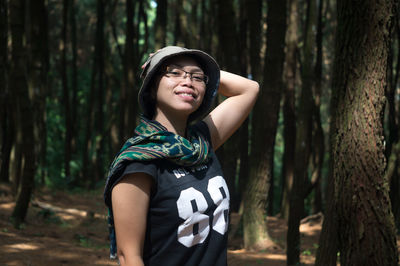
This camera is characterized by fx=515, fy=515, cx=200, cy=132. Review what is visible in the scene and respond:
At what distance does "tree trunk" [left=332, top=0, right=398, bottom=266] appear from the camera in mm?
2945

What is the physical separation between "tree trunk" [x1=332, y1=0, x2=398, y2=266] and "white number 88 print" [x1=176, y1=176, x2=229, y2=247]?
1.24 m

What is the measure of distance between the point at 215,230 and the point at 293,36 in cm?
607

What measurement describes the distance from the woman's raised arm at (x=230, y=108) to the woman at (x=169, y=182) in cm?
17

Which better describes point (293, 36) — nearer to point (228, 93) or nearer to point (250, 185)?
point (250, 185)

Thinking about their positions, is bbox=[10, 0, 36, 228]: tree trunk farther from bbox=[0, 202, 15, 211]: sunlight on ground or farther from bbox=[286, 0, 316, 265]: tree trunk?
bbox=[286, 0, 316, 265]: tree trunk

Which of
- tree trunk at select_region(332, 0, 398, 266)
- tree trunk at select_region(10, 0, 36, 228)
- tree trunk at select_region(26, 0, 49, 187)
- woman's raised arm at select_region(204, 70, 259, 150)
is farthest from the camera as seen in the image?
tree trunk at select_region(26, 0, 49, 187)

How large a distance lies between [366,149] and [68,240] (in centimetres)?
521

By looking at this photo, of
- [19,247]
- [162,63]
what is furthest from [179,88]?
[19,247]

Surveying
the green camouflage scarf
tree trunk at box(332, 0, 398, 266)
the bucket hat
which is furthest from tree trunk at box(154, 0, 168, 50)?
the green camouflage scarf

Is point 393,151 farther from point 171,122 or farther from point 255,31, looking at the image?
point 171,122

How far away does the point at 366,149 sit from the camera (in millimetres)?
2951

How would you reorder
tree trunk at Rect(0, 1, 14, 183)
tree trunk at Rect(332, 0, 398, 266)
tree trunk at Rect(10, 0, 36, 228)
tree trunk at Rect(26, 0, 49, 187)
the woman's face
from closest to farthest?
the woman's face
tree trunk at Rect(332, 0, 398, 266)
tree trunk at Rect(10, 0, 36, 228)
tree trunk at Rect(26, 0, 49, 187)
tree trunk at Rect(0, 1, 14, 183)

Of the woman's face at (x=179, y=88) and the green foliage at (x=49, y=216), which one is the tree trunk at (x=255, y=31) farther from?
the woman's face at (x=179, y=88)

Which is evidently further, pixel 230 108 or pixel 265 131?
pixel 265 131
